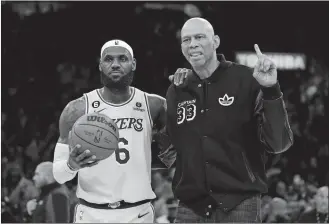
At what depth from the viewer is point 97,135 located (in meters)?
4.05

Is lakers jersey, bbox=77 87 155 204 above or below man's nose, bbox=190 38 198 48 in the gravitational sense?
below

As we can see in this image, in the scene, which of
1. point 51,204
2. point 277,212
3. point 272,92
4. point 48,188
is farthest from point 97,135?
point 277,212

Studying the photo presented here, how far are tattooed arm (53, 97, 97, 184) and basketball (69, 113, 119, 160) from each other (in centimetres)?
6

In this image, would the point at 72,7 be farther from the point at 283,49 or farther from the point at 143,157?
the point at 143,157

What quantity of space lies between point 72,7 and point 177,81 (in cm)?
1106

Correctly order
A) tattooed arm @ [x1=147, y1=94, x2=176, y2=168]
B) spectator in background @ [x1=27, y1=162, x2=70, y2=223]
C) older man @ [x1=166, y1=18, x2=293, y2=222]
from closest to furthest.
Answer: older man @ [x1=166, y1=18, x2=293, y2=222] → tattooed arm @ [x1=147, y1=94, x2=176, y2=168] → spectator in background @ [x1=27, y1=162, x2=70, y2=223]

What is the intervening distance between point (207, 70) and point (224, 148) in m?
0.53

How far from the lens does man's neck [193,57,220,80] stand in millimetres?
3957

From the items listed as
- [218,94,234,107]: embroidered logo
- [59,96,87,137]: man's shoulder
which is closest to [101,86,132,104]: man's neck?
[59,96,87,137]: man's shoulder

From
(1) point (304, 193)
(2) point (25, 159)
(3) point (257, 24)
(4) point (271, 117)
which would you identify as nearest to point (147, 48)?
(3) point (257, 24)

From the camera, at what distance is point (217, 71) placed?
3.93m

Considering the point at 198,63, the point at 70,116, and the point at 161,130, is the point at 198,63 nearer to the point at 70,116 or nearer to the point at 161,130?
→ the point at 161,130

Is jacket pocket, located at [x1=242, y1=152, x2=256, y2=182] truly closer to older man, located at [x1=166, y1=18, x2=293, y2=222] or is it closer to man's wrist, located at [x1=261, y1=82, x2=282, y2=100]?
older man, located at [x1=166, y1=18, x2=293, y2=222]

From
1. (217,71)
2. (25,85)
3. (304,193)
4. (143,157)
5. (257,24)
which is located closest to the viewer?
(217,71)
